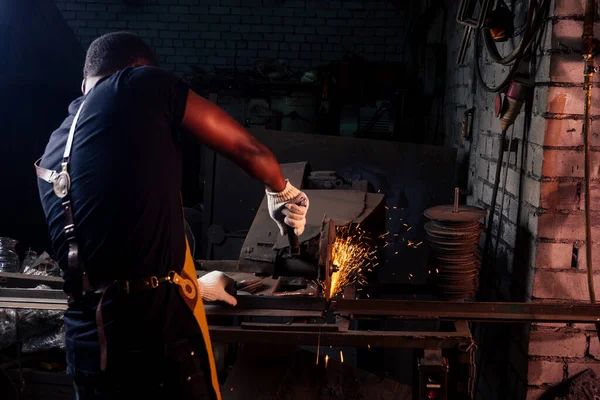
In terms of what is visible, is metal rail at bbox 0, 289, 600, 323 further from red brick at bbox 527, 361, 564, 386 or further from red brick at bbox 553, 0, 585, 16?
red brick at bbox 553, 0, 585, 16

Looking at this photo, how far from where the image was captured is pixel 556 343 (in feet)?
8.95

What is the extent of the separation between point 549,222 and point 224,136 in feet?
5.04

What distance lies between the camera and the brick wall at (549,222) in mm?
2537

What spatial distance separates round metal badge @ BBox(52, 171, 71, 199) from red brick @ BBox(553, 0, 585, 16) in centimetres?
199

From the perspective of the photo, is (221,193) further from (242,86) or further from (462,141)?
(242,86)

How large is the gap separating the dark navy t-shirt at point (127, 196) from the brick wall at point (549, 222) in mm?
1604

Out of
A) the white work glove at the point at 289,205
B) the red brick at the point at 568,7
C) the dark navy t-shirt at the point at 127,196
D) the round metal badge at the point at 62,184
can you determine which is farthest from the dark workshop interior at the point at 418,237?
the round metal badge at the point at 62,184

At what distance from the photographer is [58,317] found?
342 centimetres

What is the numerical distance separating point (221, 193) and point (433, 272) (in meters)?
2.34

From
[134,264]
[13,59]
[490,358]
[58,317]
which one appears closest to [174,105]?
[134,264]

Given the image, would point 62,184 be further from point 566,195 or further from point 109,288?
point 566,195

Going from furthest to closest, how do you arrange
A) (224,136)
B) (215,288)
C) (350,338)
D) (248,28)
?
(248,28)
(215,288)
(350,338)
(224,136)

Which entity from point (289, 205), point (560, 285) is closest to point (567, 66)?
point (560, 285)

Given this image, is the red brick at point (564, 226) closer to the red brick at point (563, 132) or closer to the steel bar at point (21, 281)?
the red brick at point (563, 132)
